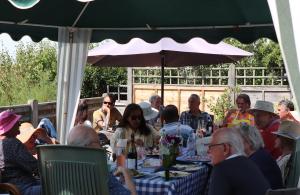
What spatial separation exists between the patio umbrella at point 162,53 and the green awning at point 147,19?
763mm

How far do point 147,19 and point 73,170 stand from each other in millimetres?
4151

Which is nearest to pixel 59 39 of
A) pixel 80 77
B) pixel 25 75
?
pixel 80 77

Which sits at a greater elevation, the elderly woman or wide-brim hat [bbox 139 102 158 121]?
wide-brim hat [bbox 139 102 158 121]

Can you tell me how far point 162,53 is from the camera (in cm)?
850

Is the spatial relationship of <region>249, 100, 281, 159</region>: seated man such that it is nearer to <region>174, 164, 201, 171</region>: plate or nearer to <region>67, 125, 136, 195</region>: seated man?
<region>174, 164, 201, 171</region>: plate

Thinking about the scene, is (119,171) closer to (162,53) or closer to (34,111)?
(162,53)

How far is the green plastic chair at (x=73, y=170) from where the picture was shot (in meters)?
3.33

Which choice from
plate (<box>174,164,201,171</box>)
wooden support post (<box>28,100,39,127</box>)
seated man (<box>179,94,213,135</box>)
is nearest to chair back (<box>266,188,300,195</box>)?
plate (<box>174,164,201,171</box>)

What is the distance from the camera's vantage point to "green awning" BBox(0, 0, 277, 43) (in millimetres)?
6500

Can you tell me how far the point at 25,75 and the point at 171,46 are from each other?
7.77 m

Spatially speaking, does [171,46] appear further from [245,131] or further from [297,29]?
[297,29]

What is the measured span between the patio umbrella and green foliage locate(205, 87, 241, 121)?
4.63 m

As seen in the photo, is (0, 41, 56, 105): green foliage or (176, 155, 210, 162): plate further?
(0, 41, 56, 105): green foliage

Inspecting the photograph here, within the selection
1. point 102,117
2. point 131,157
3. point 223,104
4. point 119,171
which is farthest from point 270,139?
point 223,104
